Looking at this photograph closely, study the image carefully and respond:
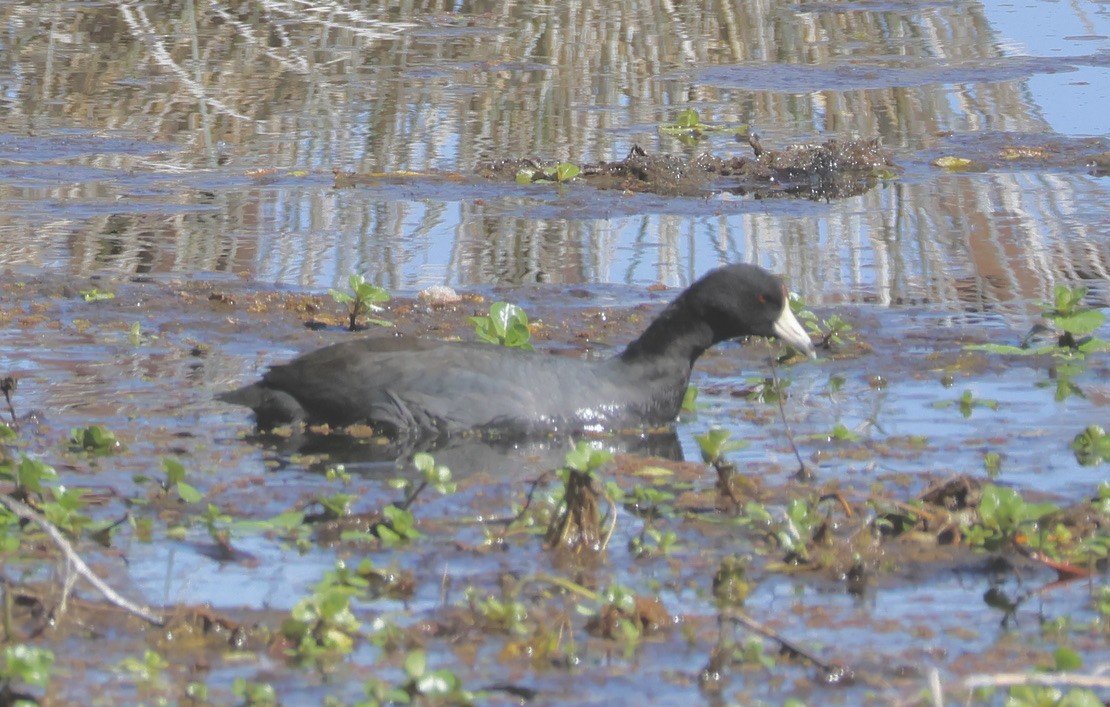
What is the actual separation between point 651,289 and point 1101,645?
154 inches

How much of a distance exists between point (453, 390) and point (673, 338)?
78cm

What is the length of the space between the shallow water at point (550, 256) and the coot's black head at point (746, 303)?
23cm

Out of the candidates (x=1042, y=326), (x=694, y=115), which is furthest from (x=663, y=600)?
(x=694, y=115)

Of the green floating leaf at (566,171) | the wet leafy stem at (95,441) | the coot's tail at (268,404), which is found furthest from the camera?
the green floating leaf at (566,171)

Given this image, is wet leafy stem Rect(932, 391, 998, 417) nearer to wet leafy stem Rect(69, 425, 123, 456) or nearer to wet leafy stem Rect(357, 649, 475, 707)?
wet leafy stem Rect(69, 425, 123, 456)

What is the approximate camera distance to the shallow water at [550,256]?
3799 mm

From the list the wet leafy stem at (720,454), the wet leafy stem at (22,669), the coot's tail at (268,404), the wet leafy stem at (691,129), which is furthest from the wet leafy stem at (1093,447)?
the wet leafy stem at (691,129)

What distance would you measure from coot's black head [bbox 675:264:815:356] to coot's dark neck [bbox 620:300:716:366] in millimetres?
23

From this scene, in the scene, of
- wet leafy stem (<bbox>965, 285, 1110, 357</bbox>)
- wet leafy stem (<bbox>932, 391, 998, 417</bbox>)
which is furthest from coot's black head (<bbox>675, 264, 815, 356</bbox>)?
wet leafy stem (<bbox>965, 285, 1110, 357</bbox>)

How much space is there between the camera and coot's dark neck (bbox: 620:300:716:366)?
5832 mm

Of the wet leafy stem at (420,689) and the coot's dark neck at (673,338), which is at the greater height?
the wet leafy stem at (420,689)

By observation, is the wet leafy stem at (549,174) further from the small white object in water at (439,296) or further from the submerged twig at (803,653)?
the submerged twig at (803,653)

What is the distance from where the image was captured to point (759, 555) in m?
4.17

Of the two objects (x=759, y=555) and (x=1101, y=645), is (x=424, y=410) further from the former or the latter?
(x=1101, y=645)
